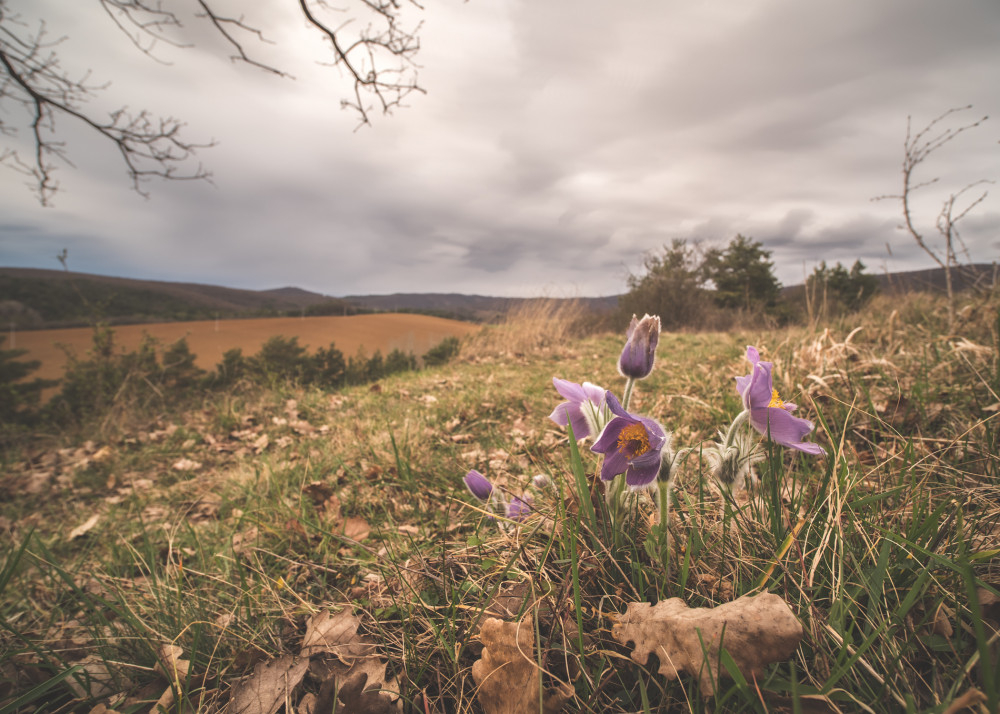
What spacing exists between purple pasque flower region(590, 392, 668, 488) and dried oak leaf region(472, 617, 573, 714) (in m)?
0.40

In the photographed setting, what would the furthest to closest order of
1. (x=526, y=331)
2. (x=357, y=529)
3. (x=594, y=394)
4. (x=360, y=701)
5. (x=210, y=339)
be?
(x=526, y=331)
(x=210, y=339)
(x=357, y=529)
(x=594, y=394)
(x=360, y=701)

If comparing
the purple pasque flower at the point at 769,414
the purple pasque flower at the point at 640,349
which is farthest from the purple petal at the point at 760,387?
the purple pasque flower at the point at 640,349

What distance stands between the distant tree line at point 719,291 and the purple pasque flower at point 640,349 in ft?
41.1

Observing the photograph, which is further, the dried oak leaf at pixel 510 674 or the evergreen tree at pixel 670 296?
the evergreen tree at pixel 670 296

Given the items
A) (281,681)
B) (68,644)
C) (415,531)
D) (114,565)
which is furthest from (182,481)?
(281,681)

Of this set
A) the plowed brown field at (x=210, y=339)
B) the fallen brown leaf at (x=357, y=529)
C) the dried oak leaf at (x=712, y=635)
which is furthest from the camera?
the plowed brown field at (x=210, y=339)

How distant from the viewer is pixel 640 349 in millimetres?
1132

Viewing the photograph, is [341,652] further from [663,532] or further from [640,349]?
[640,349]

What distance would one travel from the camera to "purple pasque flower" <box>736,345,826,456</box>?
105cm

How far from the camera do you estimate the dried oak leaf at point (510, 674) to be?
30.0 inches

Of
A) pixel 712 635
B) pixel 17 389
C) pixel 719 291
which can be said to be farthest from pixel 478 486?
pixel 719 291

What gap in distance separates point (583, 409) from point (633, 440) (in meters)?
0.22

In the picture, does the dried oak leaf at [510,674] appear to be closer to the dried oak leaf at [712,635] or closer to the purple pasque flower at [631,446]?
the dried oak leaf at [712,635]

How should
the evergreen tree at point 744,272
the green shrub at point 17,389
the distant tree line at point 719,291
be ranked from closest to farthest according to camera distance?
the green shrub at point 17,389, the distant tree line at point 719,291, the evergreen tree at point 744,272
